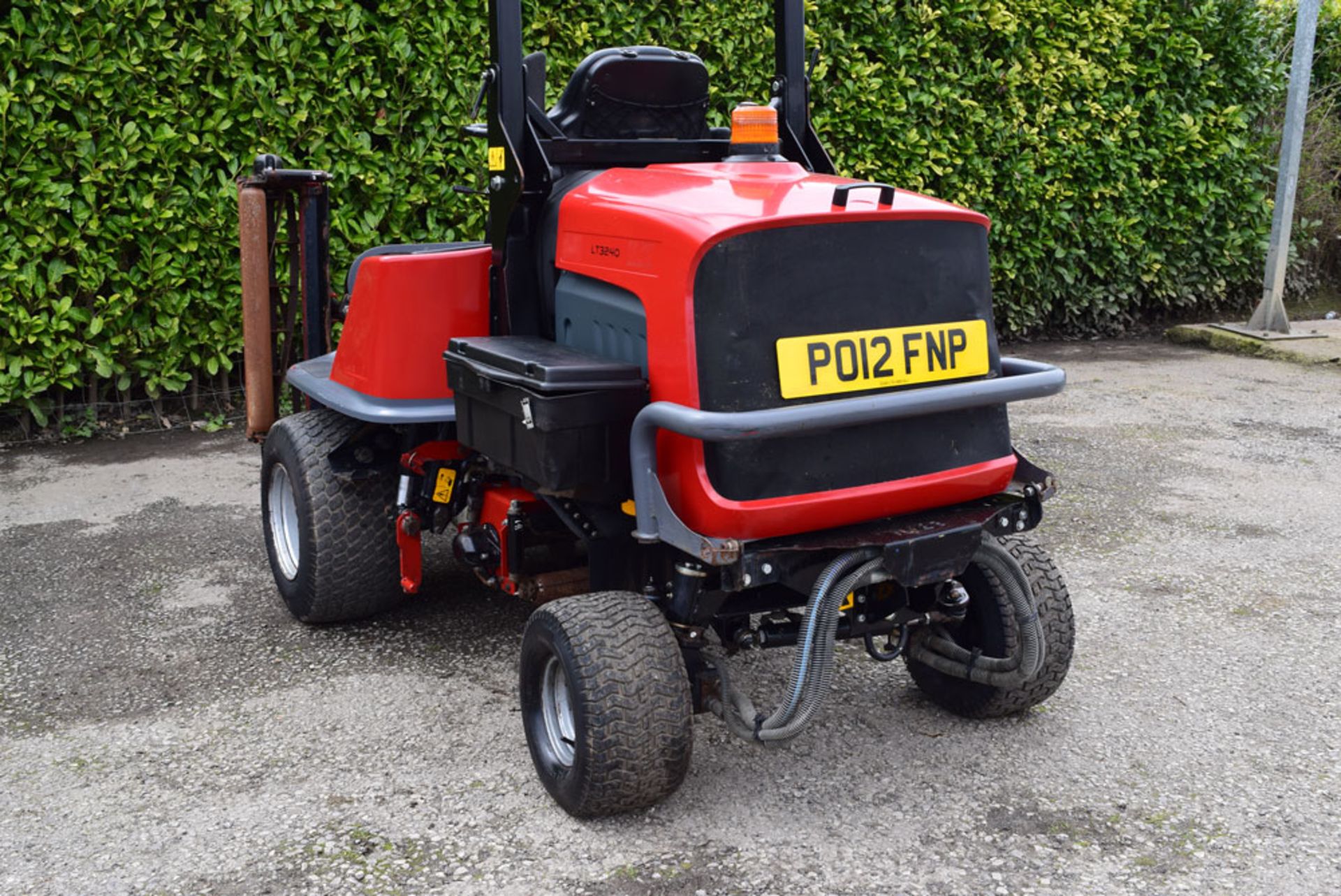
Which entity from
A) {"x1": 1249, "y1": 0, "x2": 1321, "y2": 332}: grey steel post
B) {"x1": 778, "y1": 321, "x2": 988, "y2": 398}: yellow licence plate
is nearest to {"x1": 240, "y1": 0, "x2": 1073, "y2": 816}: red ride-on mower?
{"x1": 778, "y1": 321, "x2": 988, "y2": 398}: yellow licence plate

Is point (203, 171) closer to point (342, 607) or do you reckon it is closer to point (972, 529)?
point (342, 607)

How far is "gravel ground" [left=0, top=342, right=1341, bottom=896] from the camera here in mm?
2783

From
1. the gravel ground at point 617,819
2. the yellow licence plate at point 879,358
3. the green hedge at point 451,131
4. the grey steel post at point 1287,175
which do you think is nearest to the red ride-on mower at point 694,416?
the yellow licence plate at point 879,358

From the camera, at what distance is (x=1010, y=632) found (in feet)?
10.6

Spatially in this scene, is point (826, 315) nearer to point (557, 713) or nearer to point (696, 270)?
point (696, 270)

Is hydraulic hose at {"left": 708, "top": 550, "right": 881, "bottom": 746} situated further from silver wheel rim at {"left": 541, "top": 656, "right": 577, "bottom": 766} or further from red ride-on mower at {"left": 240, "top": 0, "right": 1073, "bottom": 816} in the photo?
silver wheel rim at {"left": 541, "top": 656, "right": 577, "bottom": 766}

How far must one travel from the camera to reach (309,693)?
12.0 ft

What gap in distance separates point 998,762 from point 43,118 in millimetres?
4796

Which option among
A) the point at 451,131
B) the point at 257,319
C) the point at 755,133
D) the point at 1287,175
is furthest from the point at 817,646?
the point at 1287,175

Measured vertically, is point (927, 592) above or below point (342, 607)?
above

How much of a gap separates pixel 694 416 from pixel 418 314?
50.9 inches

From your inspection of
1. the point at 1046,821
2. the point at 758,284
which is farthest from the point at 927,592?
the point at 758,284

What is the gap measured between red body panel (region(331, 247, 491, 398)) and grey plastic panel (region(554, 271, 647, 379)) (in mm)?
394

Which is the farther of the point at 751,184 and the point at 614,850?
the point at 751,184
